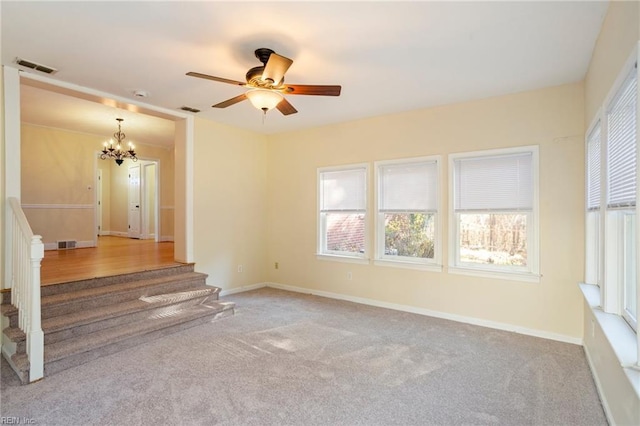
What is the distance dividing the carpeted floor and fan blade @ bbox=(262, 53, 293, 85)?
8.14 ft

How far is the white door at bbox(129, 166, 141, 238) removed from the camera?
30.9ft

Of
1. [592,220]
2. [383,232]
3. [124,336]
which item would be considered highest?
[592,220]

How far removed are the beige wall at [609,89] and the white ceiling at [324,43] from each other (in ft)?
0.65

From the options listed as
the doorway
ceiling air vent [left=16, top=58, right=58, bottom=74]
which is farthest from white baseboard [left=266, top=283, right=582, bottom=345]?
the doorway

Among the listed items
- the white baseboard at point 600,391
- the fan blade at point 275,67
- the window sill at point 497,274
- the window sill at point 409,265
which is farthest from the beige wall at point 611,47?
the window sill at point 409,265

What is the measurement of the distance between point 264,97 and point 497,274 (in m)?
3.33

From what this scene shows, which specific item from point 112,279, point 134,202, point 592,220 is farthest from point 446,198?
point 134,202

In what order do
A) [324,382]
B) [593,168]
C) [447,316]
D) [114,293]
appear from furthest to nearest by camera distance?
1. [447,316]
2. [114,293]
3. [593,168]
4. [324,382]

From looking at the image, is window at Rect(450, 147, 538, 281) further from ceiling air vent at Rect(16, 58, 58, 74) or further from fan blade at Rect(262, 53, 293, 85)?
ceiling air vent at Rect(16, 58, 58, 74)

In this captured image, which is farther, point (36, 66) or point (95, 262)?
point (95, 262)

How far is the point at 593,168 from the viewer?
3.17 m

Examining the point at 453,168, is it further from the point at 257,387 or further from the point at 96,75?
the point at 96,75

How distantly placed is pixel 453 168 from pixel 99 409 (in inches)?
169

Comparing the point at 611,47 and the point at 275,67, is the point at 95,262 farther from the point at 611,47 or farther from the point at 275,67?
the point at 611,47
